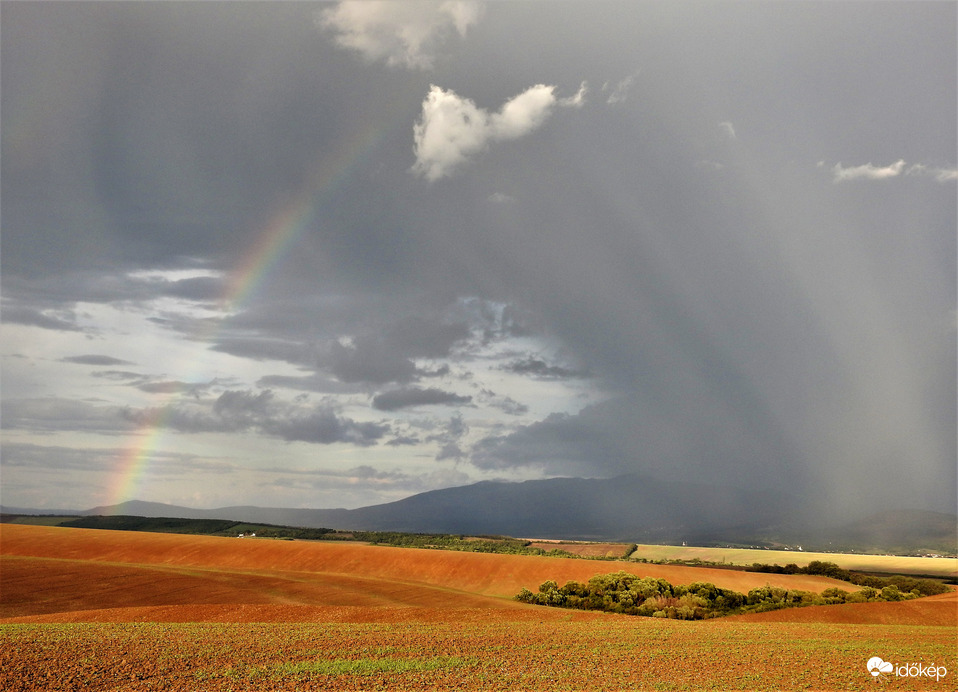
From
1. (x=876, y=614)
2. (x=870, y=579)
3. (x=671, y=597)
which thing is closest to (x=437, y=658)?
(x=876, y=614)

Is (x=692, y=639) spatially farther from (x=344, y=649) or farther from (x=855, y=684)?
(x=344, y=649)

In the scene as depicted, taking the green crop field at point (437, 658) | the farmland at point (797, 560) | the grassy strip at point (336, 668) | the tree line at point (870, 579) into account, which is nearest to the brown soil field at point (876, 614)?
the green crop field at point (437, 658)

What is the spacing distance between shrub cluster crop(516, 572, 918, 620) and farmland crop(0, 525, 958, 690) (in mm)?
7595

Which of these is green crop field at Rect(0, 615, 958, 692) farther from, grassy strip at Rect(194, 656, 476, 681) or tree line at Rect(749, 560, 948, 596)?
tree line at Rect(749, 560, 948, 596)

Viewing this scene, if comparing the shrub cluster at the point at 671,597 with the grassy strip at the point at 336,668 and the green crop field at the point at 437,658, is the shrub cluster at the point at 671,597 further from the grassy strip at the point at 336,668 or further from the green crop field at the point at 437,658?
the grassy strip at the point at 336,668

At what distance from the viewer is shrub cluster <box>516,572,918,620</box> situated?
58.6m

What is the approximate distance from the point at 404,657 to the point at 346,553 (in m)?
65.8

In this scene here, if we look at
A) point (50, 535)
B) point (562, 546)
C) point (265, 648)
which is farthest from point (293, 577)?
point (562, 546)

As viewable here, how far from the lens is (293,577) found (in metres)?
67.5

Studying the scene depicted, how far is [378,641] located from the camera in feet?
103

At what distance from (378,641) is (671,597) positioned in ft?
132

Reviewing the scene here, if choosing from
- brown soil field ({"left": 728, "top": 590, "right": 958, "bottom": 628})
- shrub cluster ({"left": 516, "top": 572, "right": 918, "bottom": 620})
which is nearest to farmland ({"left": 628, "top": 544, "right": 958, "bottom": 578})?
shrub cluster ({"left": 516, "top": 572, "right": 918, "bottom": 620})

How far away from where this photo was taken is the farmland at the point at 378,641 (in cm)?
2411

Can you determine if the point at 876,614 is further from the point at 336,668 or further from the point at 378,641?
the point at 336,668
